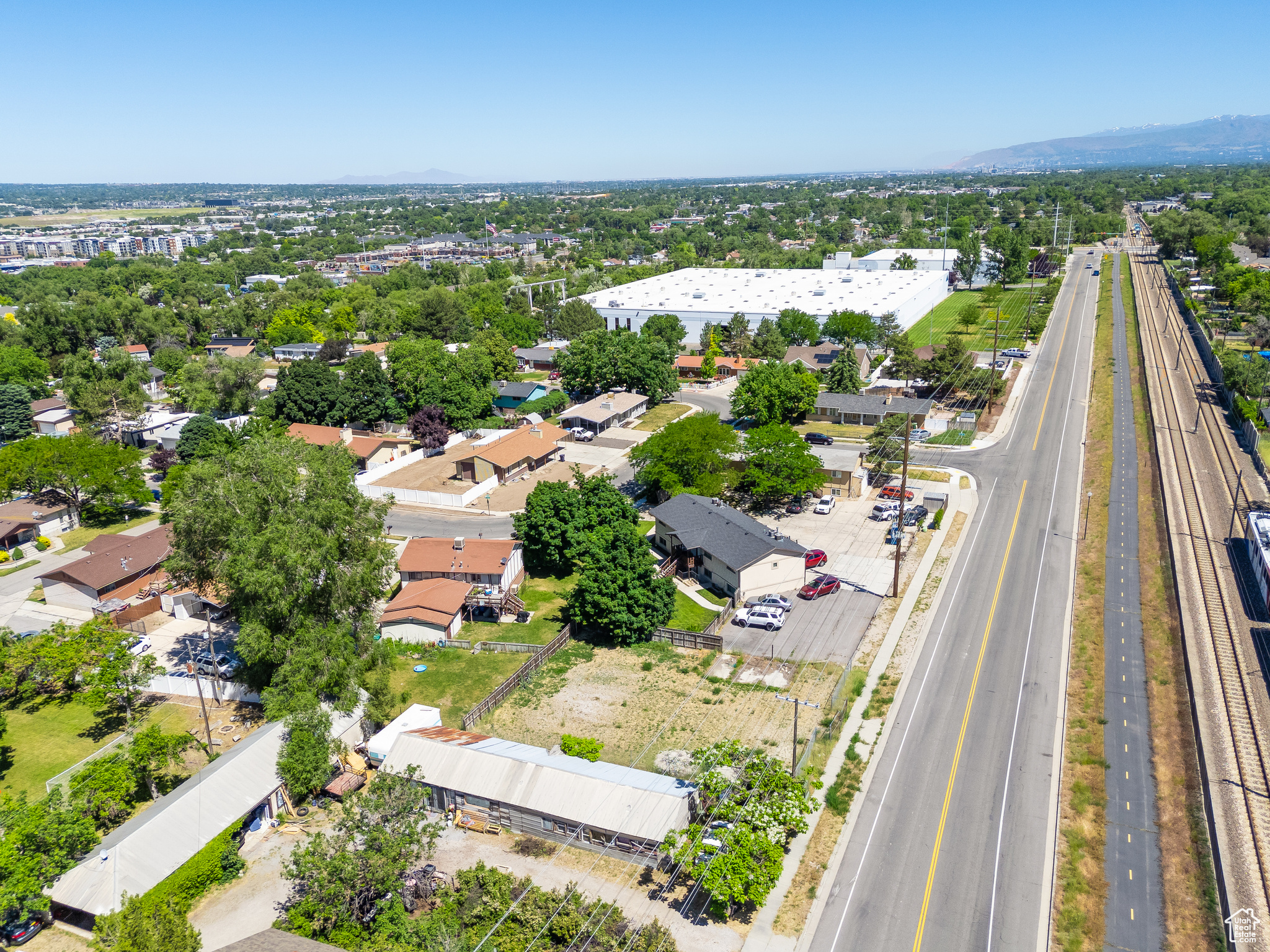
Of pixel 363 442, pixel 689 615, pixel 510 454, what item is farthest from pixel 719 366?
pixel 689 615

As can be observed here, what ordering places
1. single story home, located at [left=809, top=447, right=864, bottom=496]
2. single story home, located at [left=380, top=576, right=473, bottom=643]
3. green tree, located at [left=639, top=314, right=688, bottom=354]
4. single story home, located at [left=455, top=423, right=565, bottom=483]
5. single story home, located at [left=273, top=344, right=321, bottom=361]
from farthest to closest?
single story home, located at [left=273, top=344, right=321, bottom=361], green tree, located at [left=639, top=314, right=688, bottom=354], single story home, located at [left=455, top=423, right=565, bottom=483], single story home, located at [left=809, top=447, right=864, bottom=496], single story home, located at [left=380, top=576, right=473, bottom=643]

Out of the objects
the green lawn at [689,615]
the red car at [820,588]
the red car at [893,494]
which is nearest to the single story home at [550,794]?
the green lawn at [689,615]

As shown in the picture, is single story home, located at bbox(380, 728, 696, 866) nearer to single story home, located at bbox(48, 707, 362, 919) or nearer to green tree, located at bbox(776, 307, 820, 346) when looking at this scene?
single story home, located at bbox(48, 707, 362, 919)

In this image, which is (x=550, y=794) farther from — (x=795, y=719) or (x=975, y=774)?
(x=975, y=774)

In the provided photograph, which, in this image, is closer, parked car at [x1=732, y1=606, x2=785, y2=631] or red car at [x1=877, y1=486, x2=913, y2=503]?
parked car at [x1=732, y1=606, x2=785, y2=631]

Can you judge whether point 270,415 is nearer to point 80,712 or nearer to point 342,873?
point 80,712

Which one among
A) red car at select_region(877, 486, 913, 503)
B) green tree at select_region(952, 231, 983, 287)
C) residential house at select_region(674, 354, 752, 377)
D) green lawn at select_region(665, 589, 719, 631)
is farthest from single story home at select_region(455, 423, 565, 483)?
green tree at select_region(952, 231, 983, 287)
